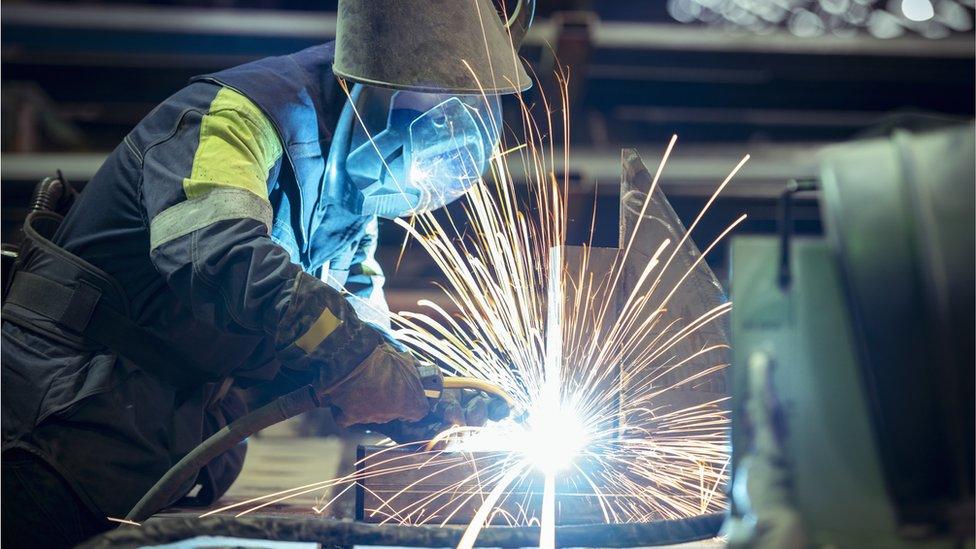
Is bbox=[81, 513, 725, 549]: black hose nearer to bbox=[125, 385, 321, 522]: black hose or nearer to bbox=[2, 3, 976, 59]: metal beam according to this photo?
bbox=[125, 385, 321, 522]: black hose

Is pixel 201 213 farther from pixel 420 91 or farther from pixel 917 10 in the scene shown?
pixel 917 10

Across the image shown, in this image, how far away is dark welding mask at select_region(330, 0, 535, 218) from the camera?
2018 millimetres

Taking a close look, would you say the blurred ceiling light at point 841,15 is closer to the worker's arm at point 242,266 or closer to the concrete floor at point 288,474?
the concrete floor at point 288,474

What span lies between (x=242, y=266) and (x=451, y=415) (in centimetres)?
58

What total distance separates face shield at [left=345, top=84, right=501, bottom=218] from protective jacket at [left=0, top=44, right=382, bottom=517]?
108 mm

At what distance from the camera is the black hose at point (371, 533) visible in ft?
4.16

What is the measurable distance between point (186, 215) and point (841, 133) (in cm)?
513

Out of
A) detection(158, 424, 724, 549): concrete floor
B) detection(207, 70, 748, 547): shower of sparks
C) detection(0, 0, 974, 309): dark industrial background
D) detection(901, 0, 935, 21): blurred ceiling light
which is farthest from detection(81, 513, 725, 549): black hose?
detection(901, 0, 935, 21): blurred ceiling light

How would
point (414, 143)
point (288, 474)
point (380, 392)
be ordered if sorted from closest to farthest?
point (380, 392), point (414, 143), point (288, 474)

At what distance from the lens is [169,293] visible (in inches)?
76.9

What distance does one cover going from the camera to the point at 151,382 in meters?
1.97

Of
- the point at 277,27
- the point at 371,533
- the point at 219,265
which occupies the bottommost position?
the point at 371,533

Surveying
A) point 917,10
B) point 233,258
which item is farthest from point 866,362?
point 917,10

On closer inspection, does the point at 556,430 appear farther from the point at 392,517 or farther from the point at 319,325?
the point at 319,325
